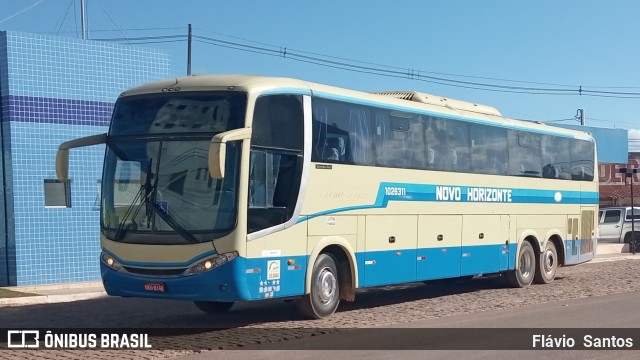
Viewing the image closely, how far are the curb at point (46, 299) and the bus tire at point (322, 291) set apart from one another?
236 inches

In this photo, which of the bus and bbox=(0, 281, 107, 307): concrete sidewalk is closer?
the bus

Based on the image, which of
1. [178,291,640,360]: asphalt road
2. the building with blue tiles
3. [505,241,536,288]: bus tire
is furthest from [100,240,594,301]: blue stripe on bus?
the building with blue tiles

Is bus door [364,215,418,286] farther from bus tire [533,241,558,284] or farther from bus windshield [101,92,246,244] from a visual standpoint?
bus tire [533,241,558,284]

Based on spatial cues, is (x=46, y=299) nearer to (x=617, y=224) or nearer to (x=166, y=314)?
(x=166, y=314)

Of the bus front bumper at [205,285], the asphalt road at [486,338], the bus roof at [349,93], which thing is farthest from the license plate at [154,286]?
the bus roof at [349,93]

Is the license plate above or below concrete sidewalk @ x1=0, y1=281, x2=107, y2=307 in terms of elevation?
above

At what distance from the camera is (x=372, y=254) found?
14375mm

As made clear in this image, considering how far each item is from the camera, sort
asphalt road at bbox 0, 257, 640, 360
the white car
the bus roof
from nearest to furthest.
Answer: asphalt road at bbox 0, 257, 640, 360
the bus roof
the white car

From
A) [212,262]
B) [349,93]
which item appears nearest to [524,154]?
[349,93]

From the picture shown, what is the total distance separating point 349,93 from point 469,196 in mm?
4286

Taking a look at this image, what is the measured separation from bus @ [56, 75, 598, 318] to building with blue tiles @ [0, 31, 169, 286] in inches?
241

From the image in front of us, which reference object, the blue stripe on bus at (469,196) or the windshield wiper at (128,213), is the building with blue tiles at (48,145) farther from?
the blue stripe on bus at (469,196)

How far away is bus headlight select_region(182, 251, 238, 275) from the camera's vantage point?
1152cm

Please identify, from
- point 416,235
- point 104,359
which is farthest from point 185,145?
point 416,235
